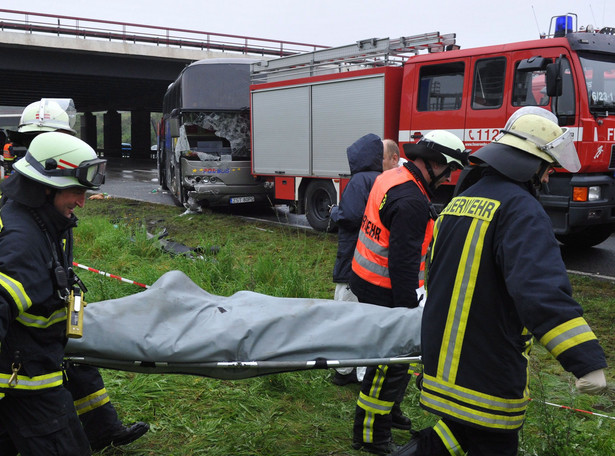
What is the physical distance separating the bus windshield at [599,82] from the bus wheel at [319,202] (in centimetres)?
446

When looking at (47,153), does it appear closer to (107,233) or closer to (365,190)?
(365,190)

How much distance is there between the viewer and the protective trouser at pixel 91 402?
120 inches

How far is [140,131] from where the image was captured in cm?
5178

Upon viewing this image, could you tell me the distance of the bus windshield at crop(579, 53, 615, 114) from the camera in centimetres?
781

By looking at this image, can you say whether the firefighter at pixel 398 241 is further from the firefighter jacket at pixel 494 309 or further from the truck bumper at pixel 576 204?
the truck bumper at pixel 576 204

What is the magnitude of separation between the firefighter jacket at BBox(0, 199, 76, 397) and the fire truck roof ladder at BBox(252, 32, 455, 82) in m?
7.89

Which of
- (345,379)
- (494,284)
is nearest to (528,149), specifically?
(494,284)

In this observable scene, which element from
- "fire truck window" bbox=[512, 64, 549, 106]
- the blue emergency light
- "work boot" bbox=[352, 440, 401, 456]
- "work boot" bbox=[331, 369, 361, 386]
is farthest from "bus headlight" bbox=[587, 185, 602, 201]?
A: "work boot" bbox=[352, 440, 401, 456]

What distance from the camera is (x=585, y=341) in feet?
6.68

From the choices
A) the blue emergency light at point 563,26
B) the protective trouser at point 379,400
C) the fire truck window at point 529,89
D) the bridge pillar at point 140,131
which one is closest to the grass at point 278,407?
the protective trouser at point 379,400

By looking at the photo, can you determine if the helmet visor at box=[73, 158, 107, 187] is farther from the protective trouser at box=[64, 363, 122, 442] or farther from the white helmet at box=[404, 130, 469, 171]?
the white helmet at box=[404, 130, 469, 171]

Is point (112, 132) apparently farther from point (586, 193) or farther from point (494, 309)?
point (494, 309)

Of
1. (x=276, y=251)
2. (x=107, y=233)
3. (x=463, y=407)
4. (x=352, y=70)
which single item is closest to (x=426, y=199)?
(x=463, y=407)

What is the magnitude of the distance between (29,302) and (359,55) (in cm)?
858
